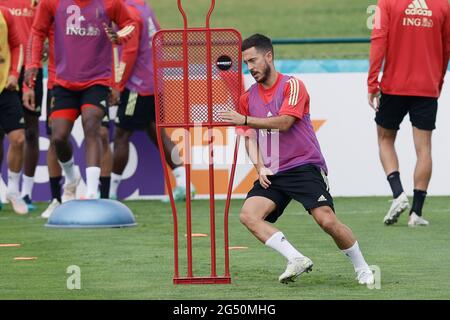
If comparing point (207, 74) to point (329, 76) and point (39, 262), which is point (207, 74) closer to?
point (39, 262)

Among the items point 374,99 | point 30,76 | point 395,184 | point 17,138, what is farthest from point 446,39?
point 17,138

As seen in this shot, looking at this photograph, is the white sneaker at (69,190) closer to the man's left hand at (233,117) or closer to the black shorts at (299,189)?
the black shorts at (299,189)

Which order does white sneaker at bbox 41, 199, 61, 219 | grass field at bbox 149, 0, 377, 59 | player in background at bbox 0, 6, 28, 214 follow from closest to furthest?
white sneaker at bbox 41, 199, 61, 219 → player in background at bbox 0, 6, 28, 214 → grass field at bbox 149, 0, 377, 59

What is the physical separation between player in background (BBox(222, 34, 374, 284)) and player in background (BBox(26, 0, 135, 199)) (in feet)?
13.1

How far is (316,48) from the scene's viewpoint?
76.1 feet

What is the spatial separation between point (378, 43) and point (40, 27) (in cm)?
321

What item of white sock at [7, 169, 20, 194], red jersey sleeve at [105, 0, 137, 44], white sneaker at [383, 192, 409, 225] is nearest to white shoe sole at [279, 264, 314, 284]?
white sneaker at [383, 192, 409, 225]

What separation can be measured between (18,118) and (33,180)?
133cm

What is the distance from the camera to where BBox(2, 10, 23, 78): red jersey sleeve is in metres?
13.7

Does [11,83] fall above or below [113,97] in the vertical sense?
above

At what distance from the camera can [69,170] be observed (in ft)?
44.8

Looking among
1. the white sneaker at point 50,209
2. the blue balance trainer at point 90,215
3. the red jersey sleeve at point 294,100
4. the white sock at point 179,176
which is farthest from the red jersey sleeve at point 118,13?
the red jersey sleeve at point 294,100

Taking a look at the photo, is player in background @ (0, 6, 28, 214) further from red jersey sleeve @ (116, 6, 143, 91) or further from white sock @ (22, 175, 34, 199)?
red jersey sleeve @ (116, 6, 143, 91)

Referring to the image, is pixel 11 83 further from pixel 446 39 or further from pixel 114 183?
pixel 446 39
